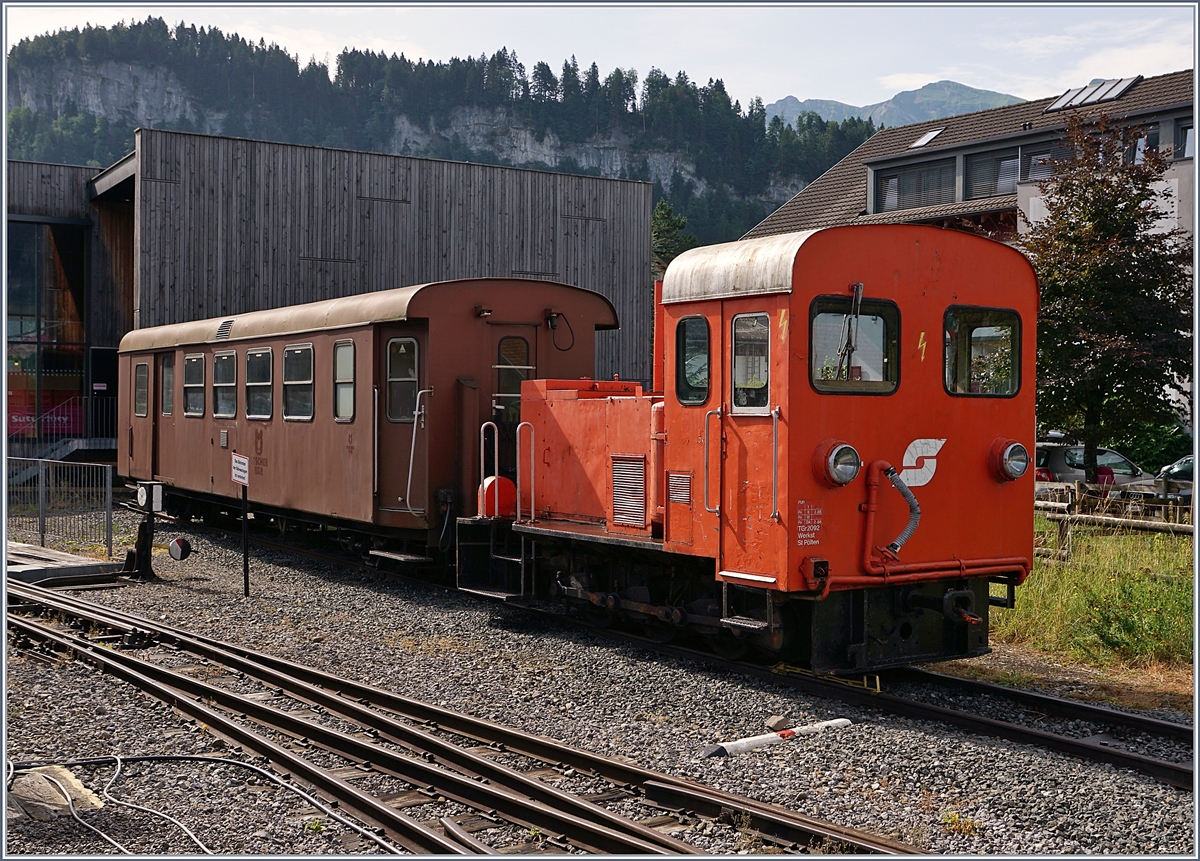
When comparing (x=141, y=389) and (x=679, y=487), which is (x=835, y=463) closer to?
(x=679, y=487)

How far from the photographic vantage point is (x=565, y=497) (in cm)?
1066

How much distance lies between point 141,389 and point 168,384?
1.62m

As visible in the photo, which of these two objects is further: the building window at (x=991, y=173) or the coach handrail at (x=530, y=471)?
the building window at (x=991, y=173)

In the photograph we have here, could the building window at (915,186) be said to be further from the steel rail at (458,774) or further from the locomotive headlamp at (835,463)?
the steel rail at (458,774)

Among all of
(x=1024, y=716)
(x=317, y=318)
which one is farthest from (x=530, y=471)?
(x=1024, y=716)

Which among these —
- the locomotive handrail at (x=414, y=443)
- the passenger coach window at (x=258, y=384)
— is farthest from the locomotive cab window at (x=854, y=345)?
the passenger coach window at (x=258, y=384)

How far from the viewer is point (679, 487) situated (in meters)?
8.56

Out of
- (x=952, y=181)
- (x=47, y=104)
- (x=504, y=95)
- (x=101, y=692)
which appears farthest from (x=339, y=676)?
(x=47, y=104)

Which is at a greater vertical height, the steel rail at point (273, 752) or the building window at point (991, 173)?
the building window at point (991, 173)

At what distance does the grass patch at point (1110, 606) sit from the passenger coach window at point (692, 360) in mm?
4266

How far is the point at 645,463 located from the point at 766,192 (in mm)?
101716

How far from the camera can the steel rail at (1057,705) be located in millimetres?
7027

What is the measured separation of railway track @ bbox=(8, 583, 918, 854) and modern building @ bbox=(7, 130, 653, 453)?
17823 millimetres

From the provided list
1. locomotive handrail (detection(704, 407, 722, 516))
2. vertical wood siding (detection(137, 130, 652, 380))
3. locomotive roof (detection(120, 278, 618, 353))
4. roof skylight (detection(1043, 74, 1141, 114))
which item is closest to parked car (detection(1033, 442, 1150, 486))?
vertical wood siding (detection(137, 130, 652, 380))
